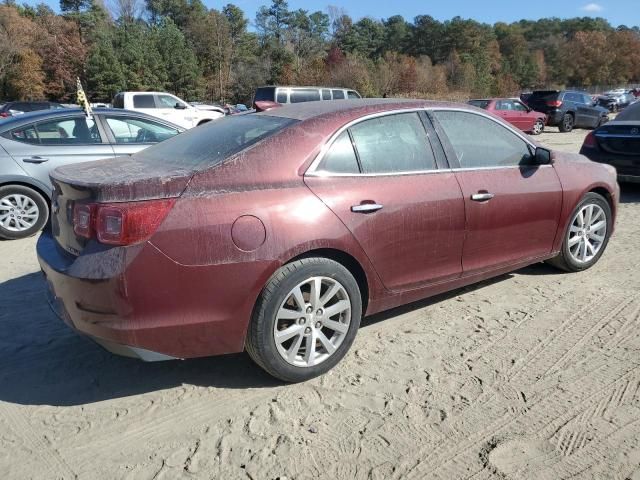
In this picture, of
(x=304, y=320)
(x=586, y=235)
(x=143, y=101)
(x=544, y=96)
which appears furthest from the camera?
(x=544, y=96)

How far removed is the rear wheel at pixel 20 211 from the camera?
20.7 feet

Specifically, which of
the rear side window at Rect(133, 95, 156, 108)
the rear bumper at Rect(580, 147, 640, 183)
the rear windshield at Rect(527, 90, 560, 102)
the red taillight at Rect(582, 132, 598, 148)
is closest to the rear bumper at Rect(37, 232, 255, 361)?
the rear bumper at Rect(580, 147, 640, 183)

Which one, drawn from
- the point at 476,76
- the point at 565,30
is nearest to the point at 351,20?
the point at 476,76

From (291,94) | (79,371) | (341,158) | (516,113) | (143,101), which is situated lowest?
(79,371)

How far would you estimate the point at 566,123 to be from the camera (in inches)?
914

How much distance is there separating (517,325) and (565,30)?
133790mm

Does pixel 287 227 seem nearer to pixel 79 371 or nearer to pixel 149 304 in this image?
pixel 149 304

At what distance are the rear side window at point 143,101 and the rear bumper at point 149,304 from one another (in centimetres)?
1827

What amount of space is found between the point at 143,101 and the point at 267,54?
58.8m

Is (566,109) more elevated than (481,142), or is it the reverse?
(481,142)

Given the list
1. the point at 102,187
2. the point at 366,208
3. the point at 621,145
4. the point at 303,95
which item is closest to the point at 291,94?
the point at 303,95

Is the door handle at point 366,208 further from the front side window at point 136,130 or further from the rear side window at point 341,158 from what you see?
the front side window at point 136,130

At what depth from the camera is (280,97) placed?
61.6ft

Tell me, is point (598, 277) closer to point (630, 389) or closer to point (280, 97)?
point (630, 389)
